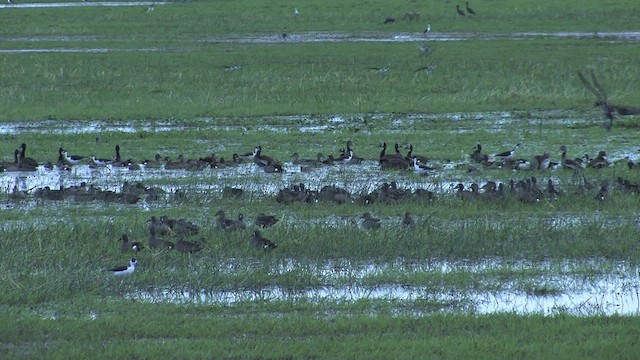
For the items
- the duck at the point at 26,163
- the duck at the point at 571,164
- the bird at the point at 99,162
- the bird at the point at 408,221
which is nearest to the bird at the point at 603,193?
the duck at the point at 571,164

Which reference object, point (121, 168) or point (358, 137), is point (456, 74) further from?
point (121, 168)

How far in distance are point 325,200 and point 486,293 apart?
525cm

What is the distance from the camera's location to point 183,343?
1002cm

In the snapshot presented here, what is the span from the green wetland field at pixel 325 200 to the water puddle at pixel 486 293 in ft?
0.13

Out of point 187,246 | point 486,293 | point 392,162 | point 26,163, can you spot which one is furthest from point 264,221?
point 26,163

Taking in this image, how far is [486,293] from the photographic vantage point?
40.3ft

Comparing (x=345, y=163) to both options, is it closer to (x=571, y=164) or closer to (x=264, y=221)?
(x=571, y=164)

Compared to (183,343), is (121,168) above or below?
below

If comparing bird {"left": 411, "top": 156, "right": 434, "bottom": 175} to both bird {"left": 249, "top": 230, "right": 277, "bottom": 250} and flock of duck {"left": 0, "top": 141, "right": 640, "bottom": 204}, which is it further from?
bird {"left": 249, "top": 230, "right": 277, "bottom": 250}

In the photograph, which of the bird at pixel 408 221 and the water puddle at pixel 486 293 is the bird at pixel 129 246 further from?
the bird at pixel 408 221

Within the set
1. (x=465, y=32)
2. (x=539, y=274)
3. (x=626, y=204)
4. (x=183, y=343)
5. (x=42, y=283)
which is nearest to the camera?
(x=183, y=343)

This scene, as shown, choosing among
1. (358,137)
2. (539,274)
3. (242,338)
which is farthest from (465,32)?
(242,338)

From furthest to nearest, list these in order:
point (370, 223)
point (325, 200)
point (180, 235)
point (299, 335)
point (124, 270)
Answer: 1. point (325, 200)
2. point (370, 223)
3. point (180, 235)
4. point (124, 270)
5. point (299, 335)

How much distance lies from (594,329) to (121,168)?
41.6ft
